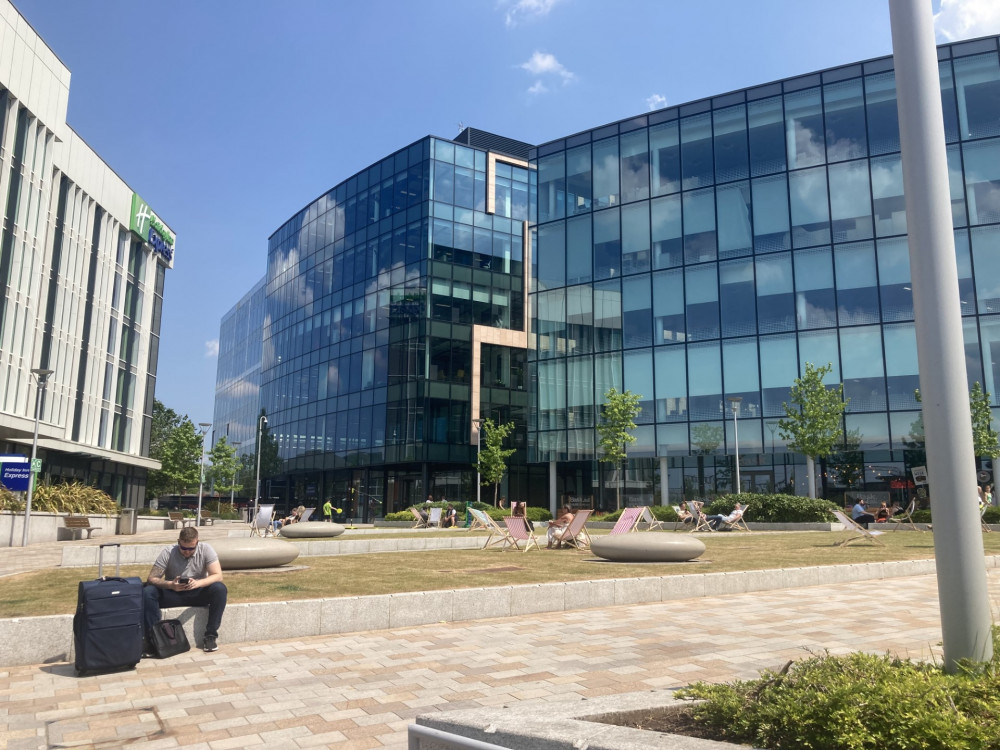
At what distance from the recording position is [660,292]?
42.1 meters

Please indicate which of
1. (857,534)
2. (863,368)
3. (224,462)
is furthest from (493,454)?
(224,462)

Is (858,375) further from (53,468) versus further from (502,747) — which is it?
(53,468)

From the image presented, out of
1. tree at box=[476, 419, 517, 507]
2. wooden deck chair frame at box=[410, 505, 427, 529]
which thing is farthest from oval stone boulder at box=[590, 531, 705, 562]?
tree at box=[476, 419, 517, 507]

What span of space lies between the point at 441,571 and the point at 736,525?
1814cm

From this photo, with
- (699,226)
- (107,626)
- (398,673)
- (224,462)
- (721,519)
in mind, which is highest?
(699,226)

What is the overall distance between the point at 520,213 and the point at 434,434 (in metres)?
18.0

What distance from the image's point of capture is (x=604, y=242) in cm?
4469

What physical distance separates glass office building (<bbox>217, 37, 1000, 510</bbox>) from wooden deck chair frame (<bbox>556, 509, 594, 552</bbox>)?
22311 millimetres

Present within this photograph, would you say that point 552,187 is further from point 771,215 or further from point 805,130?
point 805,130

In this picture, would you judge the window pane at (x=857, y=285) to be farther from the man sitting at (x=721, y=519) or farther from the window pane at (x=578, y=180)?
the man sitting at (x=721, y=519)

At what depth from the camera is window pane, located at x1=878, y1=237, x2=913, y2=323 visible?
36.2m

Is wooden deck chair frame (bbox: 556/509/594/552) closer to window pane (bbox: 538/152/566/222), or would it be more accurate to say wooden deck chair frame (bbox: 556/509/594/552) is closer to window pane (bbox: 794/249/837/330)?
window pane (bbox: 794/249/837/330)

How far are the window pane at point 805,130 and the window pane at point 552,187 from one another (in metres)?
12.9

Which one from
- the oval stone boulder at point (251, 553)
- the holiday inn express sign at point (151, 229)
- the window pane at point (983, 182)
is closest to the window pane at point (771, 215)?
the window pane at point (983, 182)
